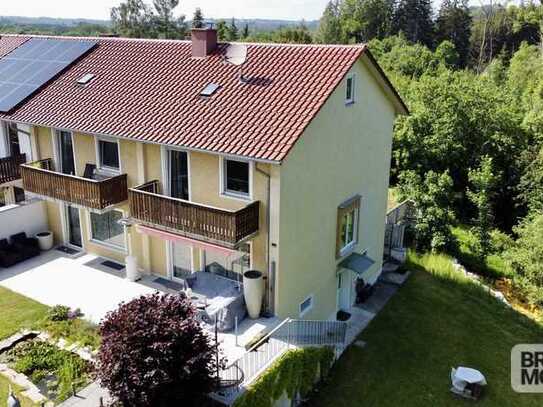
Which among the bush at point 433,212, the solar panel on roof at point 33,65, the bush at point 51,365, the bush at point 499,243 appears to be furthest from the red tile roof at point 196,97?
the bush at point 499,243

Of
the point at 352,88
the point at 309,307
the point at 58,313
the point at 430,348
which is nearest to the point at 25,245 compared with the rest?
the point at 58,313

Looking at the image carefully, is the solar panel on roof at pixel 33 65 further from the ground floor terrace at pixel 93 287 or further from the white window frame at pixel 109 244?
the ground floor terrace at pixel 93 287

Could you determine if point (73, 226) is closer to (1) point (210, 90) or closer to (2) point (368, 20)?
(1) point (210, 90)

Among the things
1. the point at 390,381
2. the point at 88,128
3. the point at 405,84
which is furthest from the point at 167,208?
the point at 405,84

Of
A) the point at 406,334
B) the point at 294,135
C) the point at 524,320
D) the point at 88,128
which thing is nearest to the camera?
the point at 294,135

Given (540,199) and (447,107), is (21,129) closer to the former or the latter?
(447,107)

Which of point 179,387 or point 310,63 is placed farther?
point 310,63
